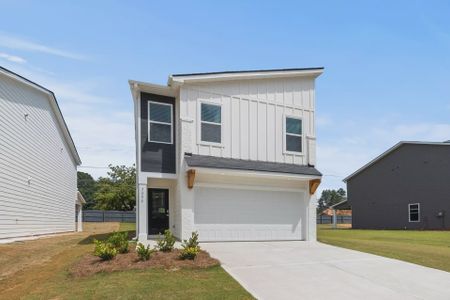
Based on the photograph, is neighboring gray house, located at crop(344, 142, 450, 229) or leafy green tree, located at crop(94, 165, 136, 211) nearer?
neighboring gray house, located at crop(344, 142, 450, 229)

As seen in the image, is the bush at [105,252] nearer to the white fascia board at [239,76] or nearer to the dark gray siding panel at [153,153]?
the dark gray siding panel at [153,153]

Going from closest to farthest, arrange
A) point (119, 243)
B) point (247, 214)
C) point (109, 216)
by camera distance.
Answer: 1. point (119, 243)
2. point (247, 214)
3. point (109, 216)

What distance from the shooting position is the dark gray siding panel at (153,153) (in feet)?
49.9

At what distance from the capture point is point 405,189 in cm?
3158

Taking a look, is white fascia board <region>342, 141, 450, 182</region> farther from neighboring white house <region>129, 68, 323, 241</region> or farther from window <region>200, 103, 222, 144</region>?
window <region>200, 103, 222, 144</region>

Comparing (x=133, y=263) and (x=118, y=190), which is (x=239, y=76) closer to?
(x=133, y=263)

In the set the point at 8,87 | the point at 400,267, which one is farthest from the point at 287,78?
the point at 8,87

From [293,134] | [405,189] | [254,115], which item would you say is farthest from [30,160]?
[405,189]

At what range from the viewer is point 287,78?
17.6 m

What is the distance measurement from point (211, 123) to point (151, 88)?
2.59 meters

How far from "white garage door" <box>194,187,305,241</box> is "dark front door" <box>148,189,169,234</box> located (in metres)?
2.19

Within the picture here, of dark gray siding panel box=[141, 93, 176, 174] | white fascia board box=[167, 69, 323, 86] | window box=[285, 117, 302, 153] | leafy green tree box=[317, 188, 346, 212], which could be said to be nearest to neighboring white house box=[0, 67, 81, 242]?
dark gray siding panel box=[141, 93, 176, 174]

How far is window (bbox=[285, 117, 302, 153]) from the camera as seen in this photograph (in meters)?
17.3

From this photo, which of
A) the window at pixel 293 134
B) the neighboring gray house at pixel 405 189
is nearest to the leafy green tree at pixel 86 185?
the neighboring gray house at pixel 405 189
